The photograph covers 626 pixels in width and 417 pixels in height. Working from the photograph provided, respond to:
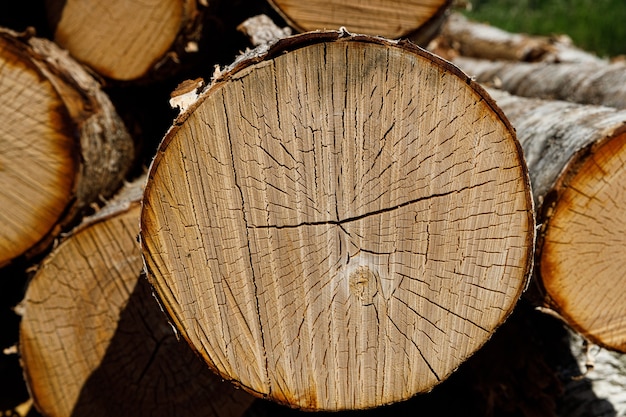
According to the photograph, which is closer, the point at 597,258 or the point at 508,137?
the point at 508,137

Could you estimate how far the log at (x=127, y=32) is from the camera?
2.03m

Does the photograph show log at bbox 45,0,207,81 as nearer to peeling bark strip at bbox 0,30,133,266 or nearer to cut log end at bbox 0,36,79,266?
peeling bark strip at bbox 0,30,133,266

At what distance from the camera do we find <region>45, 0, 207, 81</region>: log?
203 cm

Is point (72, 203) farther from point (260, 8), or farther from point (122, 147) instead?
point (260, 8)

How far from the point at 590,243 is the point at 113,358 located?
1.49 meters

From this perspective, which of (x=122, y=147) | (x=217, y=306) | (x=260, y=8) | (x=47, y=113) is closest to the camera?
(x=217, y=306)

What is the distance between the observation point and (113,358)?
199cm

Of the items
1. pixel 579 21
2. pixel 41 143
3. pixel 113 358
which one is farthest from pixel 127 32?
pixel 579 21

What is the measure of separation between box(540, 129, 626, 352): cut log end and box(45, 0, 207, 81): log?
4.24ft

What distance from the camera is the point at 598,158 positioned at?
1585mm

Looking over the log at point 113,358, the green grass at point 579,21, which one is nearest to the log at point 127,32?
the log at point 113,358

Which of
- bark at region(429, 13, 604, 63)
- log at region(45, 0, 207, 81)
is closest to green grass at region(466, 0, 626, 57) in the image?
bark at region(429, 13, 604, 63)

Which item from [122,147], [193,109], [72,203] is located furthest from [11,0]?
[193,109]

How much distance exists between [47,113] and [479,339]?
140cm
